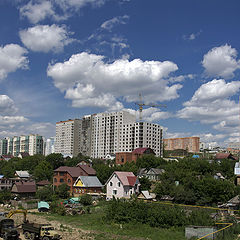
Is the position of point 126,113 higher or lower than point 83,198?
higher

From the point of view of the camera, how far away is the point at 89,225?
3581 centimetres

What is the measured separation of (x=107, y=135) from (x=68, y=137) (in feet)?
122

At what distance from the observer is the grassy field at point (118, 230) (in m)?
30.0

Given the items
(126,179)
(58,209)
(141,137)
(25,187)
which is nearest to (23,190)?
(25,187)

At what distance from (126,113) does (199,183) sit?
107 m

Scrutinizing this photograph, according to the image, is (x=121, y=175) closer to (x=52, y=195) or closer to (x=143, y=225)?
(x=52, y=195)

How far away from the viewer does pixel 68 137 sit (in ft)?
603

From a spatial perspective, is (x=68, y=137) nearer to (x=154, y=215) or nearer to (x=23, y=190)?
(x=23, y=190)

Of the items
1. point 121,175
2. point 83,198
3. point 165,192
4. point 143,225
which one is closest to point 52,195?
point 83,198

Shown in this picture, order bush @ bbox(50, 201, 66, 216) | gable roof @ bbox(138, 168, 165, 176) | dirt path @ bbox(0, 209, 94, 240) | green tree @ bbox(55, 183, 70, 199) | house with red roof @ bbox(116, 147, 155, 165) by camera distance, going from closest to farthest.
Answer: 1. dirt path @ bbox(0, 209, 94, 240)
2. bush @ bbox(50, 201, 66, 216)
3. green tree @ bbox(55, 183, 70, 199)
4. gable roof @ bbox(138, 168, 165, 176)
5. house with red roof @ bbox(116, 147, 155, 165)

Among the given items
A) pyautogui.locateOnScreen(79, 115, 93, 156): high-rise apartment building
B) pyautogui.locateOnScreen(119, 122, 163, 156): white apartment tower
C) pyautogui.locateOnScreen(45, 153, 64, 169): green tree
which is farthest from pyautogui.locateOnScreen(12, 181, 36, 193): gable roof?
pyautogui.locateOnScreen(79, 115, 93, 156): high-rise apartment building

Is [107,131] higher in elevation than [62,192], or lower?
higher

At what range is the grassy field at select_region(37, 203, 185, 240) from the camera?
30.0 m

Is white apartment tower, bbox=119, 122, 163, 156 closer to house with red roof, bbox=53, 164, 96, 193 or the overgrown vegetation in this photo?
house with red roof, bbox=53, 164, 96, 193
